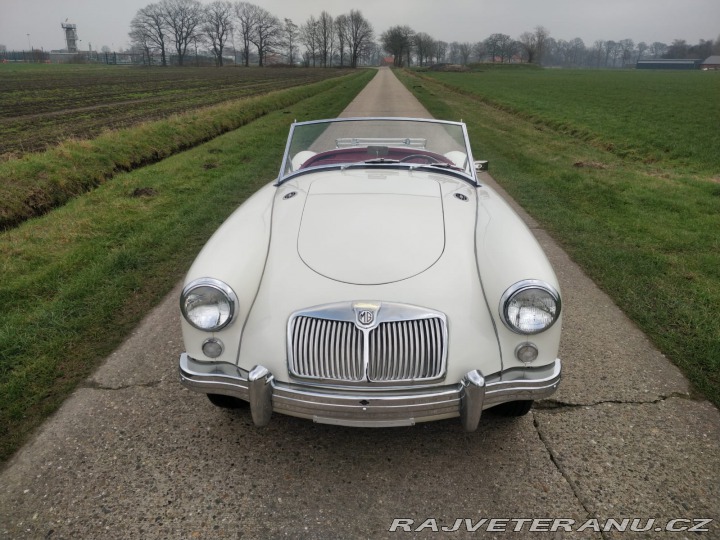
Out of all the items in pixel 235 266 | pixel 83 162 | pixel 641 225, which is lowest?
pixel 641 225

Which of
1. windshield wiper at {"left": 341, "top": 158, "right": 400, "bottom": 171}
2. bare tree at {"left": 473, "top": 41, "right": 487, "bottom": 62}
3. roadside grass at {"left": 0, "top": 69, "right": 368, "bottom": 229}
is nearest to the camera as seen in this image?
windshield wiper at {"left": 341, "top": 158, "right": 400, "bottom": 171}

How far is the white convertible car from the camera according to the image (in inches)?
86.0

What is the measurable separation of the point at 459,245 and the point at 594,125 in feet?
51.1

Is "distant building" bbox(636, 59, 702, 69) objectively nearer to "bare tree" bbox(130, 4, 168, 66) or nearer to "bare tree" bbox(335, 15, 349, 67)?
"bare tree" bbox(335, 15, 349, 67)

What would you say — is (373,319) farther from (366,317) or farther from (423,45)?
(423,45)

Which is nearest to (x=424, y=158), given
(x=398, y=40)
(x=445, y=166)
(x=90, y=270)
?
(x=445, y=166)

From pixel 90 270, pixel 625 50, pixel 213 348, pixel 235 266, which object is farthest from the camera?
pixel 625 50

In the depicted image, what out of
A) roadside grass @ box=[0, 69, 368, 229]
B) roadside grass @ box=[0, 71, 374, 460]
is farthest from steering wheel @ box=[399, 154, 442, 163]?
roadside grass @ box=[0, 69, 368, 229]

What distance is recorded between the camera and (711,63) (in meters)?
120

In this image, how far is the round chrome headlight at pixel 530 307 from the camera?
2.28 meters

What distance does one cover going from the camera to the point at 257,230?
2.87 metres

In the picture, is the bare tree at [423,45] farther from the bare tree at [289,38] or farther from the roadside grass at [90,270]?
the roadside grass at [90,270]

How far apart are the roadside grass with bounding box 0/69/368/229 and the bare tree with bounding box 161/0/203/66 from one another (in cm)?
10050

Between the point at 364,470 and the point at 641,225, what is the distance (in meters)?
5.20
